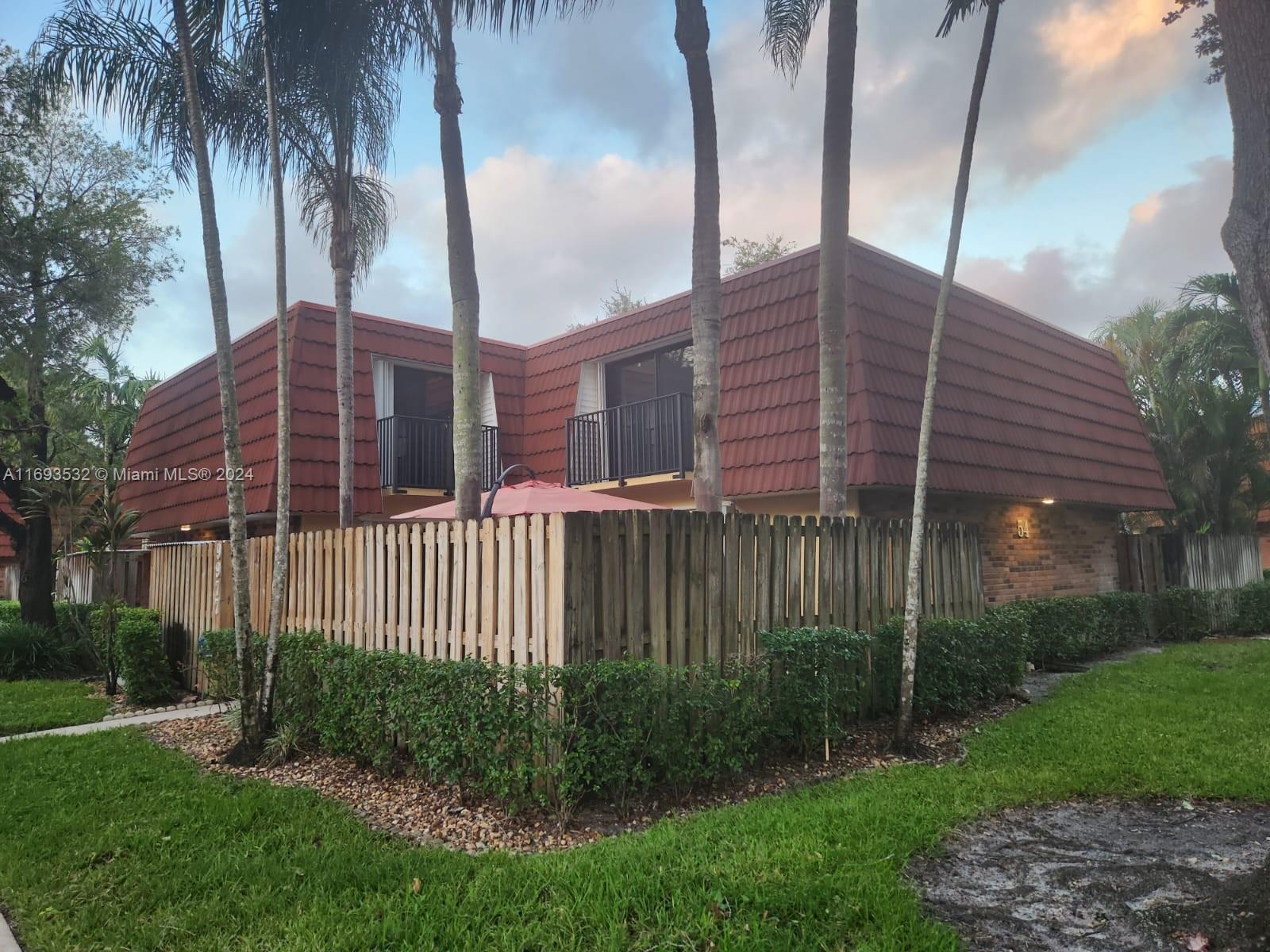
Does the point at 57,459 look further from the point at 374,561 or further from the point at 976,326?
the point at 976,326

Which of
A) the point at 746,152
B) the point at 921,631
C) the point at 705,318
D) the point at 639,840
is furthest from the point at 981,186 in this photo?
the point at 639,840

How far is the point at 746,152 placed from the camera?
11.7m

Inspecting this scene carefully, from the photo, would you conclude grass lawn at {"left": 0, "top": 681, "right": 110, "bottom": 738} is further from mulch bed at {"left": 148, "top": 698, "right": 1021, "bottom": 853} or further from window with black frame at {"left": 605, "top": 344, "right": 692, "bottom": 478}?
window with black frame at {"left": 605, "top": 344, "right": 692, "bottom": 478}

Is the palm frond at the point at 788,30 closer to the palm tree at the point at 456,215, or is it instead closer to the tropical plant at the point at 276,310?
the palm tree at the point at 456,215

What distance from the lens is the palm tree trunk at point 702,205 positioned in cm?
820

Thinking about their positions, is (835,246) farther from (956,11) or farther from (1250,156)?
(1250,156)

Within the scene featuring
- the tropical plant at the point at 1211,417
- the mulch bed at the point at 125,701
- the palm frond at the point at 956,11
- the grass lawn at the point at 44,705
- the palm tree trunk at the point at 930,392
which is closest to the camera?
the palm tree trunk at the point at 930,392

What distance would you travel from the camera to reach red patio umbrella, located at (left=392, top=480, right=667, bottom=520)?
746 cm

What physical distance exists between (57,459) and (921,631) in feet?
58.9

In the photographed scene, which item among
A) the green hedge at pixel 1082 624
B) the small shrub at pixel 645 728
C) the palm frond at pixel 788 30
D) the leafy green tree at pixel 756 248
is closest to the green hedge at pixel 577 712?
the small shrub at pixel 645 728

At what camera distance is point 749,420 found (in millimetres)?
11312

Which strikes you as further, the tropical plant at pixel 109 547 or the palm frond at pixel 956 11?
the tropical plant at pixel 109 547

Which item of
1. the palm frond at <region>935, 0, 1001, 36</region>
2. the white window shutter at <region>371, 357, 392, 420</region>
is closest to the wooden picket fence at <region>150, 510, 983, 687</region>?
the palm frond at <region>935, 0, 1001, 36</region>

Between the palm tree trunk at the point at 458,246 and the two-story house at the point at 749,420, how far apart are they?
13.6ft
